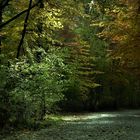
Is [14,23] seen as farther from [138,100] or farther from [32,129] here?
[138,100]

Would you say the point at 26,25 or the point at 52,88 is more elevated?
the point at 26,25

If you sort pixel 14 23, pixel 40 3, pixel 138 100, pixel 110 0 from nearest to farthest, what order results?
pixel 110 0 < pixel 40 3 < pixel 14 23 < pixel 138 100

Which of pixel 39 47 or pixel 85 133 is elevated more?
pixel 39 47

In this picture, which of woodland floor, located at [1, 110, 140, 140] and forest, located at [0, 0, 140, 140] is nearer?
woodland floor, located at [1, 110, 140, 140]

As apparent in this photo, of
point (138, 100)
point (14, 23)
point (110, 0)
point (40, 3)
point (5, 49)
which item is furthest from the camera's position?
point (138, 100)

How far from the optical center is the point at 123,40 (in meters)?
27.0

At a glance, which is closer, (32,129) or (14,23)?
(32,129)

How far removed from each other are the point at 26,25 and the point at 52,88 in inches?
164

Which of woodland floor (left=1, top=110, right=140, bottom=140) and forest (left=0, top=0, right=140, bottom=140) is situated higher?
forest (left=0, top=0, right=140, bottom=140)

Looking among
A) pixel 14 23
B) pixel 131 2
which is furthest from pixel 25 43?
pixel 131 2

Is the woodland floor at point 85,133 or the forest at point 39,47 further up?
the forest at point 39,47

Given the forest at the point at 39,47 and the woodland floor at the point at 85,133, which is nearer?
the woodland floor at the point at 85,133

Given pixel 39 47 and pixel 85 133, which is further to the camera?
pixel 39 47

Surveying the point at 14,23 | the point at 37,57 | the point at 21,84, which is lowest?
the point at 21,84
